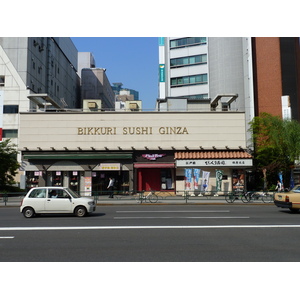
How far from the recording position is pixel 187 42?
5922 cm

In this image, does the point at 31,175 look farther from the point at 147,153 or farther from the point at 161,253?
the point at 161,253

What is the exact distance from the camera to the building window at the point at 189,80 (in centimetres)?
5781

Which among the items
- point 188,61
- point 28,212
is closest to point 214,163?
point 28,212

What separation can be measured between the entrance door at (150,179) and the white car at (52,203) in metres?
15.2

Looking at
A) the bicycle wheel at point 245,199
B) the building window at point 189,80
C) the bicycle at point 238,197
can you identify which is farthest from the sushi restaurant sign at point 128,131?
the building window at point 189,80

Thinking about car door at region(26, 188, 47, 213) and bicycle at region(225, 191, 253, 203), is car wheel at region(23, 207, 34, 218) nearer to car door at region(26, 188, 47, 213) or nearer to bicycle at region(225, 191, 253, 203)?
car door at region(26, 188, 47, 213)

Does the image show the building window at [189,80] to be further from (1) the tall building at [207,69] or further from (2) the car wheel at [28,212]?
(2) the car wheel at [28,212]

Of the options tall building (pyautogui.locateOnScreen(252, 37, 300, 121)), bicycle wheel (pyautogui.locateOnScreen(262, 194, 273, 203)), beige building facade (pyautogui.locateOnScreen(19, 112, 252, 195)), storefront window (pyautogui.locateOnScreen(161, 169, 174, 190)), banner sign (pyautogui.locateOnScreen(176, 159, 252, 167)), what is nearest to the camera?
bicycle wheel (pyautogui.locateOnScreen(262, 194, 273, 203))

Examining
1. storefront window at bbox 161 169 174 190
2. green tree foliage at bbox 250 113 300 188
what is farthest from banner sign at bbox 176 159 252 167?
green tree foliage at bbox 250 113 300 188

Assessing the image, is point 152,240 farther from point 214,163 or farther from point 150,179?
point 150,179

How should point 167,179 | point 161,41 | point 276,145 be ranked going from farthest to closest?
1. point 161,41
2. point 276,145
3. point 167,179

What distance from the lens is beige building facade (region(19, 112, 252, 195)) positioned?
30.2 metres

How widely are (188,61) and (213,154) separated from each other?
33533mm

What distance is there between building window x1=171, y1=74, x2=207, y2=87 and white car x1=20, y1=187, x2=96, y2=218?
152 ft
